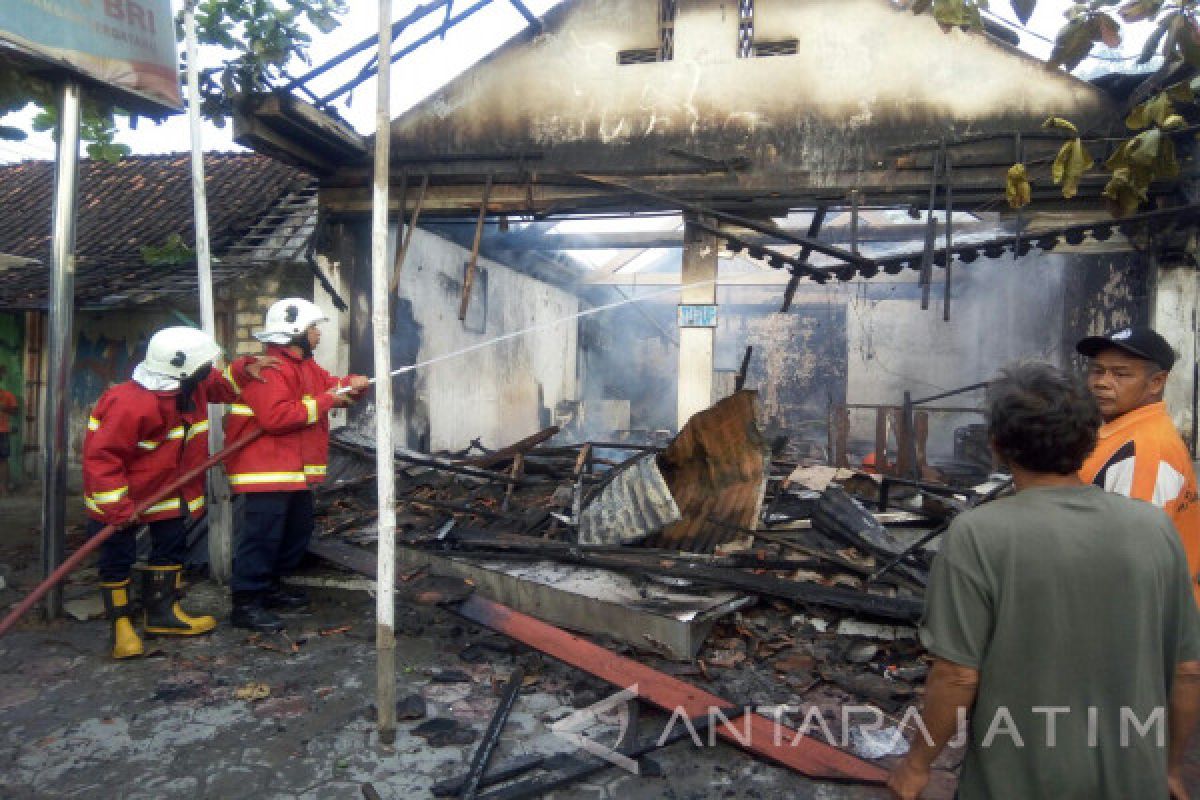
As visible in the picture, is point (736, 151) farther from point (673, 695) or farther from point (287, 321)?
point (673, 695)

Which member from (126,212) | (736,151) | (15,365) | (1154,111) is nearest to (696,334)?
(736,151)

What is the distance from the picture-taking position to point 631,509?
6.02m

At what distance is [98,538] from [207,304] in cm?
188

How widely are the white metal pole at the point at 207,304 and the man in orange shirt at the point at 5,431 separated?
7.07 metres

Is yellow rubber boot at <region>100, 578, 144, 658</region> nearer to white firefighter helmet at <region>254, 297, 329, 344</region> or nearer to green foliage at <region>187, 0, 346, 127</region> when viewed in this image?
white firefighter helmet at <region>254, 297, 329, 344</region>

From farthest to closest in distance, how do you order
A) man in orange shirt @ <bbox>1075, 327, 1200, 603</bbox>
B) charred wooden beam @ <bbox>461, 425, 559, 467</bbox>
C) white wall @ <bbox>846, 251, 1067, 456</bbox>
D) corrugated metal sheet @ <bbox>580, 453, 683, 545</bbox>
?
white wall @ <bbox>846, 251, 1067, 456</bbox> → charred wooden beam @ <bbox>461, 425, 559, 467</bbox> → corrugated metal sheet @ <bbox>580, 453, 683, 545</bbox> → man in orange shirt @ <bbox>1075, 327, 1200, 603</bbox>

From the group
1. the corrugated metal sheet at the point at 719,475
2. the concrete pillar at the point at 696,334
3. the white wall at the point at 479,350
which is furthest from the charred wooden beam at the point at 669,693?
the white wall at the point at 479,350

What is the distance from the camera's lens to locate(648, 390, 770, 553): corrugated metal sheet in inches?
241

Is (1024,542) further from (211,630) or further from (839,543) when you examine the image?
(211,630)

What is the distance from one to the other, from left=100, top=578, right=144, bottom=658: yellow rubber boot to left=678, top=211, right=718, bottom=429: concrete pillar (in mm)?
6146

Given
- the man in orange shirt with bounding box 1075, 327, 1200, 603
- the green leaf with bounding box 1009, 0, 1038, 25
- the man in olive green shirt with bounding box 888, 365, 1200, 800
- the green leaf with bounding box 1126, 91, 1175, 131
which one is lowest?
the man in olive green shirt with bounding box 888, 365, 1200, 800

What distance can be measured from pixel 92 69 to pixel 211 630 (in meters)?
4.15

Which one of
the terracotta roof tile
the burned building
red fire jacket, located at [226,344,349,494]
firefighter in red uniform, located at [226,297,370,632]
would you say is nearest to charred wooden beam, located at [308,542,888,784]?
firefighter in red uniform, located at [226,297,370,632]

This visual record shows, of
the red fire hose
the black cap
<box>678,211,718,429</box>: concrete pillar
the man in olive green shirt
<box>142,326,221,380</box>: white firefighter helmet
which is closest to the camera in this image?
the man in olive green shirt
